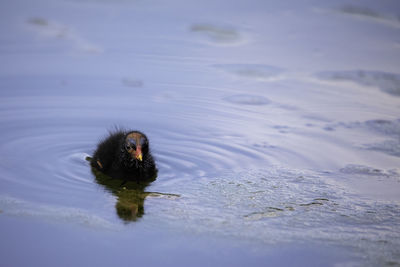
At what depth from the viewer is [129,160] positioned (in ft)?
22.9

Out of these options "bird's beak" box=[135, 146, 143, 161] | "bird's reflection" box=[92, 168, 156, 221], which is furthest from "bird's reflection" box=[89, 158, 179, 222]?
"bird's beak" box=[135, 146, 143, 161]

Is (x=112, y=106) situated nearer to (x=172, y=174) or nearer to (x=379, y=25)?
(x=172, y=174)

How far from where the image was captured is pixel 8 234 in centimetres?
528

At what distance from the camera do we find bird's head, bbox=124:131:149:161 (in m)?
6.94

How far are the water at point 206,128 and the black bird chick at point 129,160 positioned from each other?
0.66 feet

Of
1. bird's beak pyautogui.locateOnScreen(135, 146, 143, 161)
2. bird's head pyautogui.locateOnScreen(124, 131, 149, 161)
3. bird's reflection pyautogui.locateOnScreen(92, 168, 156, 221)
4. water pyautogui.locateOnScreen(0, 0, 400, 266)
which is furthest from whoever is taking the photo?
bird's head pyautogui.locateOnScreen(124, 131, 149, 161)

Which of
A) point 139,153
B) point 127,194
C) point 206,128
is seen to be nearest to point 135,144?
point 139,153

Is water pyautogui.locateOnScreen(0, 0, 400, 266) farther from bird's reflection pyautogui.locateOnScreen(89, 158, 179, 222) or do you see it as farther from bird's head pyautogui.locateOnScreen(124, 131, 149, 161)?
bird's head pyautogui.locateOnScreen(124, 131, 149, 161)

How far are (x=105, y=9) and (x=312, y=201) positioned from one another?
857cm

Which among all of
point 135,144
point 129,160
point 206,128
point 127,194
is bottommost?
point 127,194

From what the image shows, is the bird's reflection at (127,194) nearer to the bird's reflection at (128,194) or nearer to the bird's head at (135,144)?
the bird's reflection at (128,194)

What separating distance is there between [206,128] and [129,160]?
1768 millimetres

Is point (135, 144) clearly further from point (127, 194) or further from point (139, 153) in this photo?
point (127, 194)

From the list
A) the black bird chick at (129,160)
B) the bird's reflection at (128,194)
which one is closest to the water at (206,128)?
the bird's reflection at (128,194)
